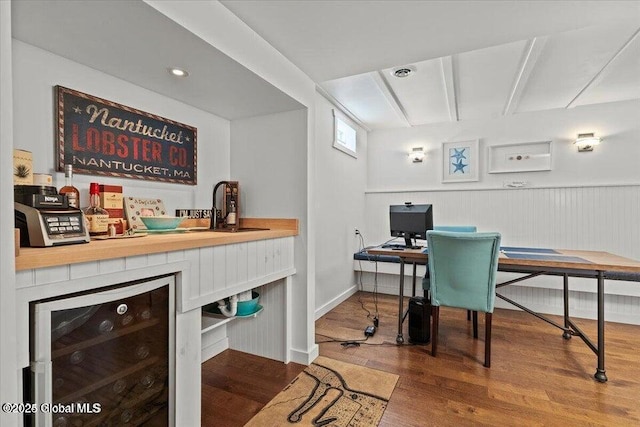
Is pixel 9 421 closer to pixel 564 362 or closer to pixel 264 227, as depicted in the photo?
pixel 264 227

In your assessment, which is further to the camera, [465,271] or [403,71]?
[403,71]

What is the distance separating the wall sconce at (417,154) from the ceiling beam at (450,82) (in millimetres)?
611

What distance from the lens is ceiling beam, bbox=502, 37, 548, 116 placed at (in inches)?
83.8

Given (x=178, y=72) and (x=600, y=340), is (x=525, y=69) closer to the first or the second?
(x=600, y=340)

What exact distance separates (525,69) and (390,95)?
118 cm

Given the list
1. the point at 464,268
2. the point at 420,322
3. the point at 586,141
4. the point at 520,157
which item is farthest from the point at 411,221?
the point at 586,141

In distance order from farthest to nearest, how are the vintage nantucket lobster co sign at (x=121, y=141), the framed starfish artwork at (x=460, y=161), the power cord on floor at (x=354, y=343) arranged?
1. the framed starfish artwork at (x=460, y=161)
2. the power cord on floor at (x=354, y=343)
3. the vintage nantucket lobster co sign at (x=121, y=141)

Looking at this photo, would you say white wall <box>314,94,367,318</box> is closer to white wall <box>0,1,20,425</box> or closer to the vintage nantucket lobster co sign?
the vintage nantucket lobster co sign

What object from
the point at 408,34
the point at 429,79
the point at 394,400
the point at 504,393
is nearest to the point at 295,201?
the point at 408,34

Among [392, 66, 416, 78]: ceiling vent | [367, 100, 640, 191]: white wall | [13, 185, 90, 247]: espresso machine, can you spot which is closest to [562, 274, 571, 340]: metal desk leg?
[367, 100, 640, 191]: white wall

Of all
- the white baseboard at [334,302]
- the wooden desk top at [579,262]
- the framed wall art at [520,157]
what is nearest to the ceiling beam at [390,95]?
the framed wall art at [520,157]

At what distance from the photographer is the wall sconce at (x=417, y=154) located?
4.17 metres

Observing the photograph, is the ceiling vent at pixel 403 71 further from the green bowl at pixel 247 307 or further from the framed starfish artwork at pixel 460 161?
the green bowl at pixel 247 307

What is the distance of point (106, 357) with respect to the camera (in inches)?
44.1
